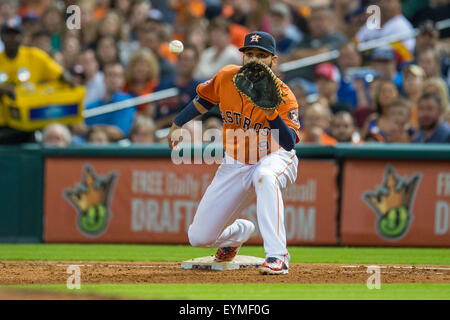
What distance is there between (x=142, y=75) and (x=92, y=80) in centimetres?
92

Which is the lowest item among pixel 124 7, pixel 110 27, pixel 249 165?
pixel 249 165

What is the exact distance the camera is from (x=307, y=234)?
30.5ft

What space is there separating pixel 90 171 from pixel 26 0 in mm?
7023

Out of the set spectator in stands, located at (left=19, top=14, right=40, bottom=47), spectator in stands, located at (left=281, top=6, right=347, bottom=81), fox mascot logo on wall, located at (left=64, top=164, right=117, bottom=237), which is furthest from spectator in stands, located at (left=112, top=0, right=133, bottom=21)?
fox mascot logo on wall, located at (left=64, top=164, right=117, bottom=237)

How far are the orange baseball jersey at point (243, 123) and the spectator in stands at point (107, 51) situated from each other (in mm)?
6295

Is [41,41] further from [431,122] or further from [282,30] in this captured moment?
[431,122]

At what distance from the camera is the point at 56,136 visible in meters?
9.88

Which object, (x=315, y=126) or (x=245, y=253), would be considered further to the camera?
(x=315, y=126)

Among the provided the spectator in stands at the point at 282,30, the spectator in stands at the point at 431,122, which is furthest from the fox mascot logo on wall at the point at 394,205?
the spectator in stands at the point at 282,30

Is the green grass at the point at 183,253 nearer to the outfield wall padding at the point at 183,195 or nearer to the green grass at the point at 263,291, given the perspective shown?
the outfield wall padding at the point at 183,195

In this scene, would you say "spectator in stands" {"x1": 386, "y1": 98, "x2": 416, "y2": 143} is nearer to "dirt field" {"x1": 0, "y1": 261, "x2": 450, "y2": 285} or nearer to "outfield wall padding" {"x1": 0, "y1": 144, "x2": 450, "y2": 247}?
"outfield wall padding" {"x1": 0, "y1": 144, "x2": 450, "y2": 247}

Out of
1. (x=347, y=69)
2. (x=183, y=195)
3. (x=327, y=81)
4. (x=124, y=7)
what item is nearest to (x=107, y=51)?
(x=124, y=7)

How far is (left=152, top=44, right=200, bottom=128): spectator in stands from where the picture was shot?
11219 mm
